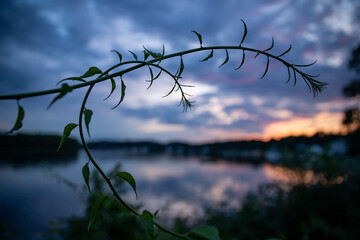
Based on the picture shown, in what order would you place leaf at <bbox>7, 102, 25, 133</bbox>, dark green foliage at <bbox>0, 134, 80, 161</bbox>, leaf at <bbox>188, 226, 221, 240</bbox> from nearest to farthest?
1. leaf at <bbox>7, 102, 25, 133</bbox>
2. leaf at <bbox>188, 226, 221, 240</bbox>
3. dark green foliage at <bbox>0, 134, 80, 161</bbox>

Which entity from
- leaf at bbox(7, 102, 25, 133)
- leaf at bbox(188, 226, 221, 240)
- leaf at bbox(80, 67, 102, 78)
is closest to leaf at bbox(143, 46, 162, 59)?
leaf at bbox(80, 67, 102, 78)

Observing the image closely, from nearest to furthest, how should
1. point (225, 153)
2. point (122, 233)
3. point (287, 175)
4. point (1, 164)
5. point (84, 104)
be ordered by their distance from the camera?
point (84, 104) < point (122, 233) < point (287, 175) < point (1, 164) < point (225, 153)

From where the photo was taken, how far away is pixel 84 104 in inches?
12.3

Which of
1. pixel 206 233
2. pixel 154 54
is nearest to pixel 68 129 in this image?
pixel 154 54

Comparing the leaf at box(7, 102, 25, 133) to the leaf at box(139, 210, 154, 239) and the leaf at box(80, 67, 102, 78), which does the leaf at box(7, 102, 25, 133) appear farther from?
the leaf at box(139, 210, 154, 239)

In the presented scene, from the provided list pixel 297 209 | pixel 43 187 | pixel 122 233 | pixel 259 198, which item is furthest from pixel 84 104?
pixel 43 187

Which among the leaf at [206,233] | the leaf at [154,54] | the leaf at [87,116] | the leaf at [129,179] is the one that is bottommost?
the leaf at [206,233]

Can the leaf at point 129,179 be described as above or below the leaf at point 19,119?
below

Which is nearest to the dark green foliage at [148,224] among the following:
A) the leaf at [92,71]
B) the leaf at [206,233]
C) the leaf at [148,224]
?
the leaf at [148,224]

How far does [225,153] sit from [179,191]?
47113 millimetres

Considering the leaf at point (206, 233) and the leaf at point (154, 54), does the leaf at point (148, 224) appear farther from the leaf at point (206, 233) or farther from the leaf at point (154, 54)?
the leaf at point (154, 54)

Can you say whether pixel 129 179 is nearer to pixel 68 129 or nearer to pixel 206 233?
pixel 68 129

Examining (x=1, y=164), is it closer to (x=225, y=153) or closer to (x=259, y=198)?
(x=259, y=198)

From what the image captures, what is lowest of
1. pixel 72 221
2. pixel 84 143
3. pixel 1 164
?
pixel 1 164
